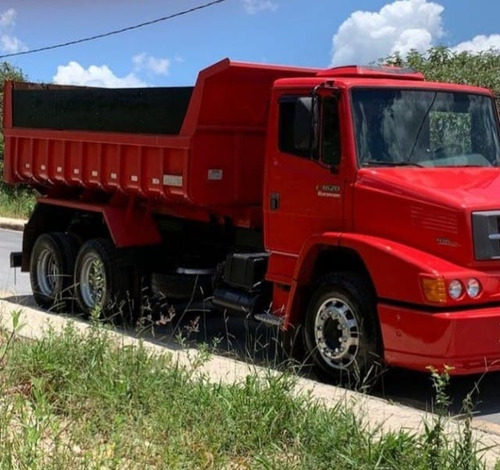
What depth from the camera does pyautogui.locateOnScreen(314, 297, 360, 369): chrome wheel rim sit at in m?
6.48

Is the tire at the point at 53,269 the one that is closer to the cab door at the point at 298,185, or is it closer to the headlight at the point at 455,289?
the cab door at the point at 298,185

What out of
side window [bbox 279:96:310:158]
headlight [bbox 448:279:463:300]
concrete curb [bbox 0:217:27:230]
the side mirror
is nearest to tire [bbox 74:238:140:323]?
side window [bbox 279:96:310:158]

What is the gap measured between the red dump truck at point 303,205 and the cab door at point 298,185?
14 millimetres

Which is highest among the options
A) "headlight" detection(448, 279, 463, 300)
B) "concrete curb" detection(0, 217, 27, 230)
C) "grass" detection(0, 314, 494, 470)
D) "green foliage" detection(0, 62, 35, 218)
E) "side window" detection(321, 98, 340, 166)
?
"green foliage" detection(0, 62, 35, 218)

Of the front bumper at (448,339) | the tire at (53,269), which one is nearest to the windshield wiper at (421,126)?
the front bumper at (448,339)

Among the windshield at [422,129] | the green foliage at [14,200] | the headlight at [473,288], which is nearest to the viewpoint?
the headlight at [473,288]

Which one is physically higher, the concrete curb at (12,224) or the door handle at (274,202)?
the concrete curb at (12,224)

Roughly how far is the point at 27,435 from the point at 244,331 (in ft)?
16.4

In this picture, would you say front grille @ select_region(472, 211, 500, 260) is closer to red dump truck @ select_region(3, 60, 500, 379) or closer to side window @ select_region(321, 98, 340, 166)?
red dump truck @ select_region(3, 60, 500, 379)

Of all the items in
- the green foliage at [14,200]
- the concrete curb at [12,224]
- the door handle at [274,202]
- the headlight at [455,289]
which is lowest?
the headlight at [455,289]

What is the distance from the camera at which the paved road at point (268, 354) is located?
21.1 ft

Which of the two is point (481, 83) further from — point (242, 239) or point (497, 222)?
point (497, 222)

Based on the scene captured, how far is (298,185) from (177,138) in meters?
1.48

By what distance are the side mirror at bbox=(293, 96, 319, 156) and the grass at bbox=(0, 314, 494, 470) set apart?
2149 mm
